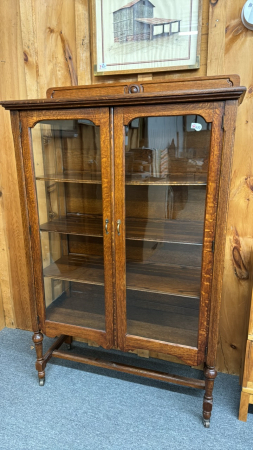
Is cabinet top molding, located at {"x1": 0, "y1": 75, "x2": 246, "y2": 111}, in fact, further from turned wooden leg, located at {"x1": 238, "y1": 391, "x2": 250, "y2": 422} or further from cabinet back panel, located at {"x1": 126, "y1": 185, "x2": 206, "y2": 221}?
turned wooden leg, located at {"x1": 238, "y1": 391, "x2": 250, "y2": 422}

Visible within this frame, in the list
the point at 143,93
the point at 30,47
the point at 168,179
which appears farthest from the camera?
the point at 30,47

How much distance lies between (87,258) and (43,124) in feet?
2.30

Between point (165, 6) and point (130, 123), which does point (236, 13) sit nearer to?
point (165, 6)

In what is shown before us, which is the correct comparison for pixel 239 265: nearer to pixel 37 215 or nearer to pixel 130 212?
pixel 130 212

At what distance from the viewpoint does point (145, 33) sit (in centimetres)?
147

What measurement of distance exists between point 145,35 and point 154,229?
0.97 m

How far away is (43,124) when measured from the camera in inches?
54.8

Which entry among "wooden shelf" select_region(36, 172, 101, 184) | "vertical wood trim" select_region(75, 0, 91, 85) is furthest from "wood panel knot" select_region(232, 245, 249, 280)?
"vertical wood trim" select_region(75, 0, 91, 85)

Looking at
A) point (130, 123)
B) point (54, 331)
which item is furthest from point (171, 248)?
point (54, 331)

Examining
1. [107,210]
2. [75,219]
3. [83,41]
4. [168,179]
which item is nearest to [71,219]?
[75,219]

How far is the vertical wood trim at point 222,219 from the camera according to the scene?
1104 mm

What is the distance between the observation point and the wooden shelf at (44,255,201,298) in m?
1.38

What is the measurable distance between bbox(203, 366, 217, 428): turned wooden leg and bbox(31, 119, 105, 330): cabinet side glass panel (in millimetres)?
549

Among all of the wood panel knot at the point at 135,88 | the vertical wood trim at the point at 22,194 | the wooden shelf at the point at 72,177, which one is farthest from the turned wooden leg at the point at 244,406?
the wood panel knot at the point at 135,88
